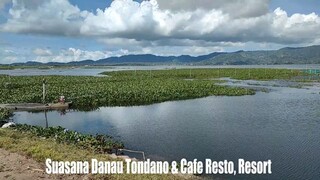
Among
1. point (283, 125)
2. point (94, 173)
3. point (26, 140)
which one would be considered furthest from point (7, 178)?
point (283, 125)

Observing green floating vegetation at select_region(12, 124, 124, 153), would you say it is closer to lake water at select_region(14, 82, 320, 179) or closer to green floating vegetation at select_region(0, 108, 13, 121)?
lake water at select_region(14, 82, 320, 179)

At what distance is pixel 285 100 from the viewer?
148 feet

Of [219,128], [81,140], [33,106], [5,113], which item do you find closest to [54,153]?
[81,140]

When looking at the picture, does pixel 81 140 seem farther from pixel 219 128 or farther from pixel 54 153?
pixel 219 128

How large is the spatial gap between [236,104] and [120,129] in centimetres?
1912

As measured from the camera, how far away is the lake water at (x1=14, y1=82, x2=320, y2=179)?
19734 mm

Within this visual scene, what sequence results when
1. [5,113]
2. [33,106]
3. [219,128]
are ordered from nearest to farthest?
1. [219,128]
2. [5,113]
3. [33,106]

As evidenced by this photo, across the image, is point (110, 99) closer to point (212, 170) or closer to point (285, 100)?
point (285, 100)

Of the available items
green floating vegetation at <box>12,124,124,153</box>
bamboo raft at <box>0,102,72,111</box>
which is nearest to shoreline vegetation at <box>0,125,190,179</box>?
green floating vegetation at <box>12,124,124,153</box>

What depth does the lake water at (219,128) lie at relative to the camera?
777 inches

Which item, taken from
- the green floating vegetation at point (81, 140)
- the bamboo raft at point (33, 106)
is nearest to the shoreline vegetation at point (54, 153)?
the green floating vegetation at point (81, 140)

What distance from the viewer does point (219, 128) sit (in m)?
27.2

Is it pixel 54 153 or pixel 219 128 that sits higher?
pixel 54 153

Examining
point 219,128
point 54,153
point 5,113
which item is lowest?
point 219,128
